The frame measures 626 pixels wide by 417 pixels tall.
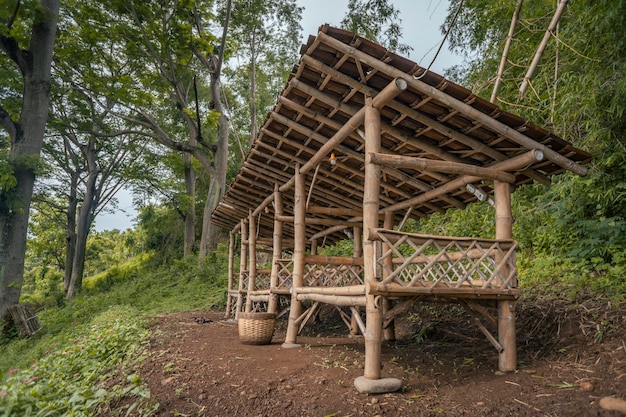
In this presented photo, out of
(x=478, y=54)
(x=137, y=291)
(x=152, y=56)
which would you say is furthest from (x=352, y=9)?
(x=137, y=291)

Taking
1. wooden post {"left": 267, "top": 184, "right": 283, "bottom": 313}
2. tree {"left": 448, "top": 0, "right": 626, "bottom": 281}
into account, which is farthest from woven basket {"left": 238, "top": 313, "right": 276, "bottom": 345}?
tree {"left": 448, "top": 0, "right": 626, "bottom": 281}

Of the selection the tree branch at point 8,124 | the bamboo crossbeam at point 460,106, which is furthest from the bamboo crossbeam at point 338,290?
the tree branch at point 8,124

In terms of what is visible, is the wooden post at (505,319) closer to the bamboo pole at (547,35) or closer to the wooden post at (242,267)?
the bamboo pole at (547,35)

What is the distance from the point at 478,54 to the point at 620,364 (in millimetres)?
8493

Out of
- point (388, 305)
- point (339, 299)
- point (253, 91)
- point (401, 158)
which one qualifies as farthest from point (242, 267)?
point (253, 91)

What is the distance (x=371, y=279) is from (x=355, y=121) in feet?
6.86

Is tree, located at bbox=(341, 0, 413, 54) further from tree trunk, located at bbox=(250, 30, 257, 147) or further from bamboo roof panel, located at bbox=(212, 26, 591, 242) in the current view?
tree trunk, located at bbox=(250, 30, 257, 147)

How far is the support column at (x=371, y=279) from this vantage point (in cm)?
390

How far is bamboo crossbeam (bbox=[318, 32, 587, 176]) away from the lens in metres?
4.14

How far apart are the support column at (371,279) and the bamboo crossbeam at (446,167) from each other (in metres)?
0.25

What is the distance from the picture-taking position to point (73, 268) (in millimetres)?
19656

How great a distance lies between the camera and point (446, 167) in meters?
4.97

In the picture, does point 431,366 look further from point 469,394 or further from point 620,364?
point 620,364

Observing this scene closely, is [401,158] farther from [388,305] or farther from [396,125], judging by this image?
[388,305]
